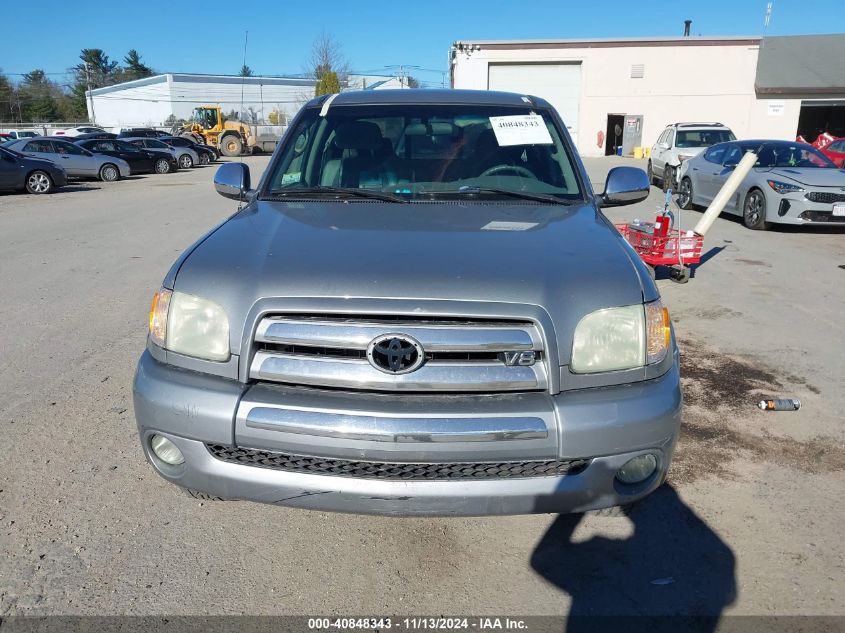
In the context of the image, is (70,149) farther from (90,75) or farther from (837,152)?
(90,75)

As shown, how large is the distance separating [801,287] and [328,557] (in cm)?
667

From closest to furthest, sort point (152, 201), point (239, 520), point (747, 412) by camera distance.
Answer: point (239, 520)
point (747, 412)
point (152, 201)

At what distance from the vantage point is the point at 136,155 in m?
25.1

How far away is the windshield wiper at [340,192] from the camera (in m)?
3.35

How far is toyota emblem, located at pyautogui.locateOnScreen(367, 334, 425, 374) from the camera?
2.27m

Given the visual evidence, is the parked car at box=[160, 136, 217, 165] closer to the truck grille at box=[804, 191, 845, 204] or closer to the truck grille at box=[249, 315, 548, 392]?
the truck grille at box=[804, 191, 845, 204]

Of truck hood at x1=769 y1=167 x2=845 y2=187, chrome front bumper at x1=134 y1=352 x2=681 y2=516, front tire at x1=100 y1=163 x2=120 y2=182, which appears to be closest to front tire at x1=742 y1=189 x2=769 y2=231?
truck hood at x1=769 y1=167 x2=845 y2=187

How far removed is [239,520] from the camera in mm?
2967

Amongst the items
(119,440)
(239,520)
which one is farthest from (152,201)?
(239,520)

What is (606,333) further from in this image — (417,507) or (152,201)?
(152,201)

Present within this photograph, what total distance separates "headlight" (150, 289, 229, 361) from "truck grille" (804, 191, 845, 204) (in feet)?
34.8

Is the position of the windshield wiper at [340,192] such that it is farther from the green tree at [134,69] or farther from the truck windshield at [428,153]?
the green tree at [134,69]

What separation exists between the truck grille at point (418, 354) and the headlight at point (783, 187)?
32.8ft

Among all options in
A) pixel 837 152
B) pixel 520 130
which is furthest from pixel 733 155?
pixel 520 130
